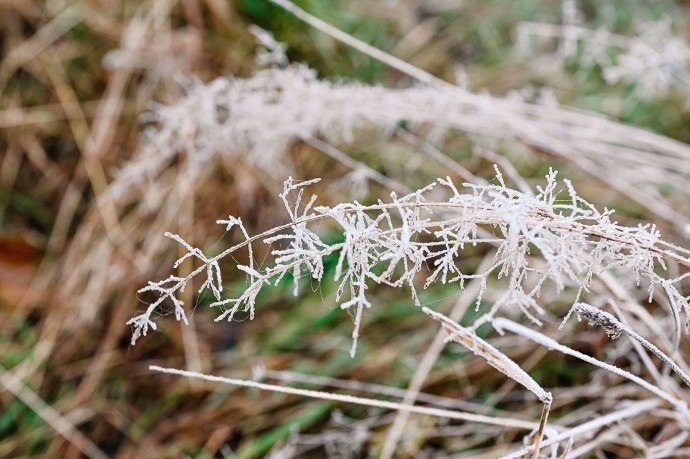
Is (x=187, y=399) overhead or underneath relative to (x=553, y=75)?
underneath

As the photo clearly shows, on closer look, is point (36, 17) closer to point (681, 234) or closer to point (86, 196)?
point (86, 196)

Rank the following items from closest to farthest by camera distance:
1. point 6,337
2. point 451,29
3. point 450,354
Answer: point 450,354 → point 6,337 → point 451,29

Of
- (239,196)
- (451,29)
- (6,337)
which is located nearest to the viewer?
(6,337)

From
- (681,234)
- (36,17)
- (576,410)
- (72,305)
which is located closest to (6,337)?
(72,305)

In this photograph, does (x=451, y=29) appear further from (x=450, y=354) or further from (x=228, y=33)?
(x=450, y=354)

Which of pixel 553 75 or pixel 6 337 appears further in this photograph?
pixel 553 75

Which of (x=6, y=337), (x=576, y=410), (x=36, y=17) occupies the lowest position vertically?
(x=576, y=410)
